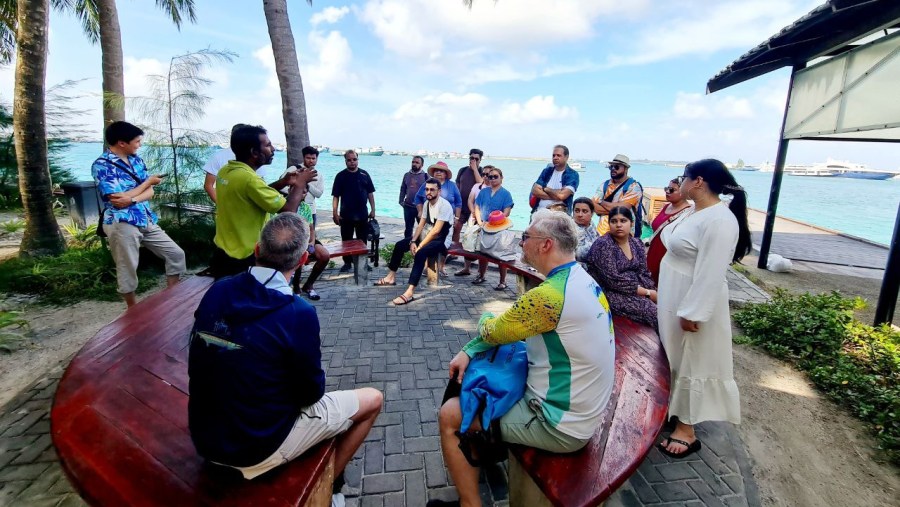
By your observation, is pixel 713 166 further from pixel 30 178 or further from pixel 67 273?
pixel 30 178

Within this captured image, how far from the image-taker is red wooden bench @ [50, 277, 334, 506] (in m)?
1.51

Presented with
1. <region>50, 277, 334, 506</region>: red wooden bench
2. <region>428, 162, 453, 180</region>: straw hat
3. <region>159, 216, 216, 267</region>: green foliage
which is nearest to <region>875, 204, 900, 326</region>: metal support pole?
<region>428, 162, 453, 180</region>: straw hat

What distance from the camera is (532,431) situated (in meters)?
1.80

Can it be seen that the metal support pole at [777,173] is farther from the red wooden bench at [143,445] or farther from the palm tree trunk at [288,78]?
the red wooden bench at [143,445]

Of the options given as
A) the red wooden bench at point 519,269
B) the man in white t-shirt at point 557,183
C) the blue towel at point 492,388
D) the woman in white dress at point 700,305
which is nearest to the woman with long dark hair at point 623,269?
the woman in white dress at point 700,305

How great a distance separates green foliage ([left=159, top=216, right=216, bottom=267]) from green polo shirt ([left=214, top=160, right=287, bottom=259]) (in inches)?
142

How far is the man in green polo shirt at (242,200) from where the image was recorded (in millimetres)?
3008

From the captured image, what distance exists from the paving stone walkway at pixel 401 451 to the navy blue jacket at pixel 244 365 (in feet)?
3.20

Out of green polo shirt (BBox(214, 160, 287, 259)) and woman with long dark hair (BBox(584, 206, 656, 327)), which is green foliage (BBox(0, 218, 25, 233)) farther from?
woman with long dark hair (BBox(584, 206, 656, 327))

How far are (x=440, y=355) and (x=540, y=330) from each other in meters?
2.26

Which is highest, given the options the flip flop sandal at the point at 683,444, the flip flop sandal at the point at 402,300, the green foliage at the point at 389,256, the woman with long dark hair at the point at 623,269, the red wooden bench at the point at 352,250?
the woman with long dark hair at the point at 623,269

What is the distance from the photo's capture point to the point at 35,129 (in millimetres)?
5508

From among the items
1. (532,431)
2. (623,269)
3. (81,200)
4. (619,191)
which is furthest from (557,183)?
(81,200)

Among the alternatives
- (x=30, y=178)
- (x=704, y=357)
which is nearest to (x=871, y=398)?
(x=704, y=357)
